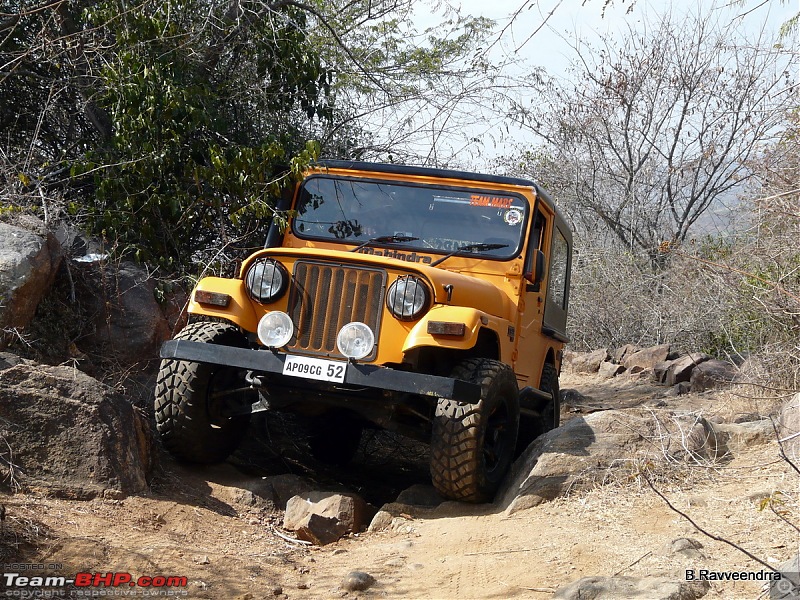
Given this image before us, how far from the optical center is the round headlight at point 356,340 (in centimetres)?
497

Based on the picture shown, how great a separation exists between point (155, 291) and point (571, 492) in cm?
353

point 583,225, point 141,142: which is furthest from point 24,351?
point 583,225

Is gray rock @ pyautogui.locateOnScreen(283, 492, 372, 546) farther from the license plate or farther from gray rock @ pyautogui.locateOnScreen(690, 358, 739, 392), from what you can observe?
gray rock @ pyautogui.locateOnScreen(690, 358, 739, 392)

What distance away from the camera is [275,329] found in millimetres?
5078

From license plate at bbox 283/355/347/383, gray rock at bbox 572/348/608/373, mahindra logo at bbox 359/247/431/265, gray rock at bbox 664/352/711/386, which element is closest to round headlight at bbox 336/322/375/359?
license plate at bbox 283/355/347/383

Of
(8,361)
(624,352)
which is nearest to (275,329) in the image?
(8,361)

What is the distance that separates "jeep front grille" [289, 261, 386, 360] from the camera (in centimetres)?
515

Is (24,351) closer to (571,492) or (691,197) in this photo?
(571,492)

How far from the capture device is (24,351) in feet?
19.2

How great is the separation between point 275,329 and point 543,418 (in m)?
2.84

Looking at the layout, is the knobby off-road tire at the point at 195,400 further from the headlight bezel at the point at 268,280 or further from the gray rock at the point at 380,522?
the gray rock at the point at 380,522

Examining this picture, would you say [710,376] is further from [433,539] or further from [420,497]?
[433,539]

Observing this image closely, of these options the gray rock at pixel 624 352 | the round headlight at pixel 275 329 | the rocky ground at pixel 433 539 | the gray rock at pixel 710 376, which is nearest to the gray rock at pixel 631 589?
the rocky ground at pixel 433 539

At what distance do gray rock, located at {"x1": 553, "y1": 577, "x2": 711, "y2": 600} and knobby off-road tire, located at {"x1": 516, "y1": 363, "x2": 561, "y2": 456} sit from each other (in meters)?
3.13
